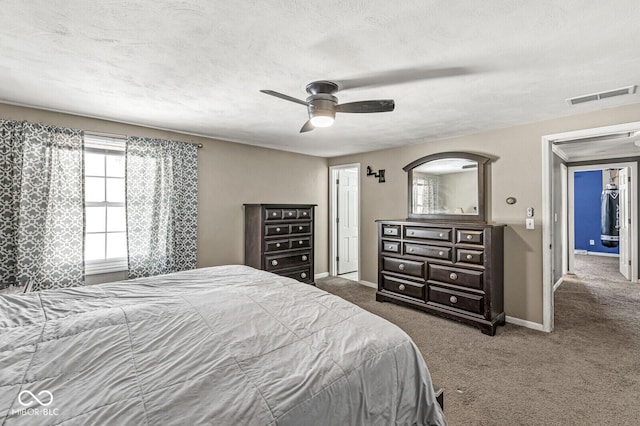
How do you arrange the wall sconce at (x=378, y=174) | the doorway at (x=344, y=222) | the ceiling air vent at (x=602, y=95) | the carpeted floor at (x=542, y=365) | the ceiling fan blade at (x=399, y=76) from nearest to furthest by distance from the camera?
the carpeted floor at (x=542, y=365), the ceiling fan blade at (x=399, y=76), the ceiling air vent at (x=602, y=95), the wall sconce at (x=378, y=174), the doorway at (x=344, y=222)

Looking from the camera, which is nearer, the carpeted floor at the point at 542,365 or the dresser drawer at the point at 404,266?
the carpeted floor at the point at 542,365

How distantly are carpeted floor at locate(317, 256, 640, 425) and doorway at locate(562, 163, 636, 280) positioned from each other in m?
2.61

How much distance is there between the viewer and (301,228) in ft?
15.2

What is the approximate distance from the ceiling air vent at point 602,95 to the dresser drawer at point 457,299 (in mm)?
2100

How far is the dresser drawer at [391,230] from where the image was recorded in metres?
4.17

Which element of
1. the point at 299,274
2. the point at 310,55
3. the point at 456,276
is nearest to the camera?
the point at 310,55

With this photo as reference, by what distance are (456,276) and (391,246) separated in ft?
3.15

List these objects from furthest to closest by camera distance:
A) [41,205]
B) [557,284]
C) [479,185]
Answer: [557,284], [479,185], [41,205]

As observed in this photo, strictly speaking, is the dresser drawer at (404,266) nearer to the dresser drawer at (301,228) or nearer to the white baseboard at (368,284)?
the white baseboard at (368,284)

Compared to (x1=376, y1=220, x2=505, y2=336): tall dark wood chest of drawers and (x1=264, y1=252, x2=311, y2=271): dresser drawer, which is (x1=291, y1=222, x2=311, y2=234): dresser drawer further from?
(x1=376, y1=220, x2=505, y2=336): tall dark wood chest of drawers

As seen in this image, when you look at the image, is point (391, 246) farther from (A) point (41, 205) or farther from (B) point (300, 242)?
(A) point (41, 205)

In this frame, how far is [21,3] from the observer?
142 centimetres
